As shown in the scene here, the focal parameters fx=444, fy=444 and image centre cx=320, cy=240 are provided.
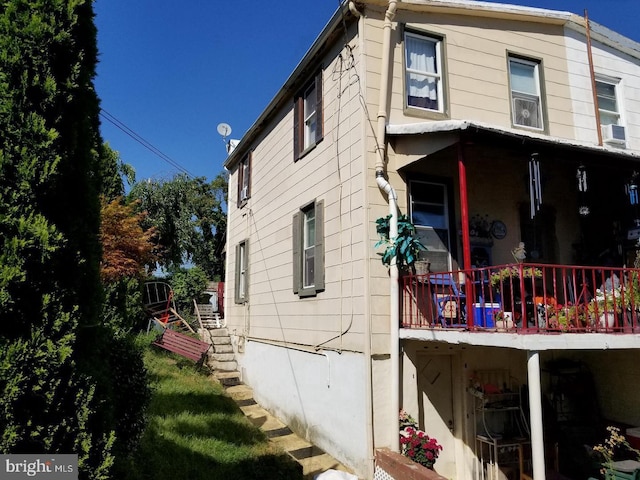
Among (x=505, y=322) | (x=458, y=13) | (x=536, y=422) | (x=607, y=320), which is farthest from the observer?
(x=458, y=13)

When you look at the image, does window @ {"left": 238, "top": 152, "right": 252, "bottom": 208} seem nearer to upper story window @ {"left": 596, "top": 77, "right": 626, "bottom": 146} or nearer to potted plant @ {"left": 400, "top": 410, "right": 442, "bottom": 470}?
potted plant @ {"left": 400, "top": 410, "right": 442, "bottom": 470}

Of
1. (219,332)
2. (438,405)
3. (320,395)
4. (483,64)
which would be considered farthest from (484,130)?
(219,332)

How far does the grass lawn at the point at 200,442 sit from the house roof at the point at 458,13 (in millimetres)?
6152

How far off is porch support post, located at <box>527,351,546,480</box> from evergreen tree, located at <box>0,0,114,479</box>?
3.76 m

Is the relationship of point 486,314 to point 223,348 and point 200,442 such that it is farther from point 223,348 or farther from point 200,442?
point 223,348

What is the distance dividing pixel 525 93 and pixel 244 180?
7485mm

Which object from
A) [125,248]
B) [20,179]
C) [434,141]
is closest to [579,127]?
[434,141]

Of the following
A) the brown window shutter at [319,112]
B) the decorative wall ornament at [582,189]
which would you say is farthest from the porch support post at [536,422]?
the brown window shutter at [319,112]

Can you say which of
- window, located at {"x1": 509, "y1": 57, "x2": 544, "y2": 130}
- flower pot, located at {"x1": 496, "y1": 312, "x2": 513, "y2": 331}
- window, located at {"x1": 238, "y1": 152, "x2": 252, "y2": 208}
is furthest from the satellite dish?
flower pot, located at {"x1": 496, "y1": 312, "x2": 513, "y2": 331}

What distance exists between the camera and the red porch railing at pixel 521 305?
4.73 metres

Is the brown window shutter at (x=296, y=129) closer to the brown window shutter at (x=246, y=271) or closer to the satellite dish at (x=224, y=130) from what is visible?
the brown window shutter at (x=246, y=271)

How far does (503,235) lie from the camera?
7.20m

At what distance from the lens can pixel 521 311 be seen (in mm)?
5062

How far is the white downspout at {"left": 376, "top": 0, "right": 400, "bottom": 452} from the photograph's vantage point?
5812 mm
